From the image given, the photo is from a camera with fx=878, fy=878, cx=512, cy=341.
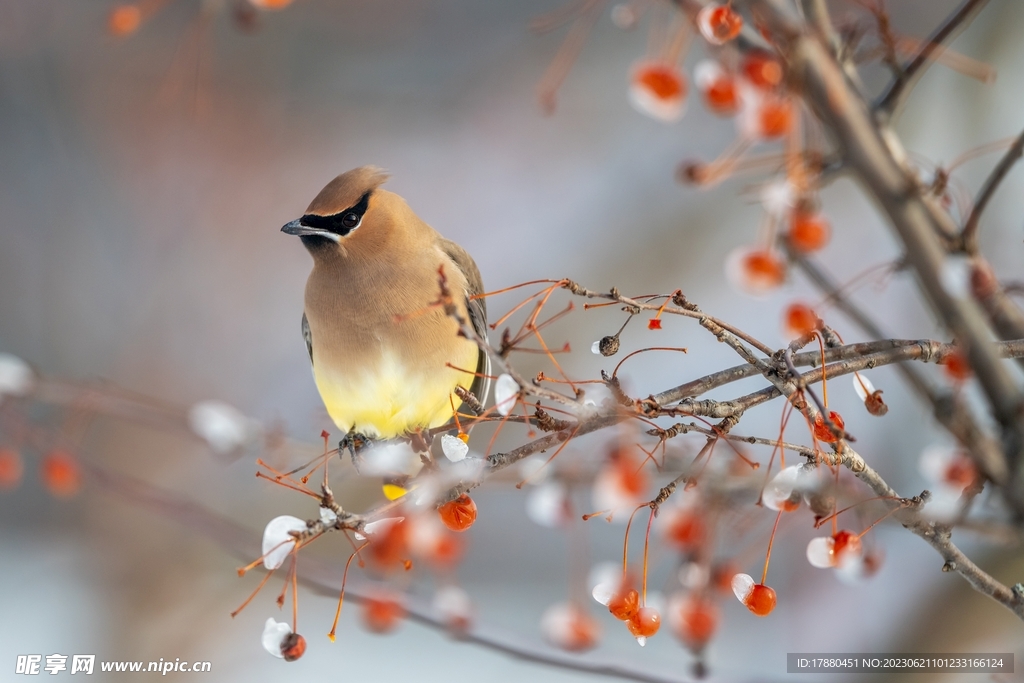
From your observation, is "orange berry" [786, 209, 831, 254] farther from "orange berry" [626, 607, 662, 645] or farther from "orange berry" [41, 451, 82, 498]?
"orange berry" [41, 451, 82, 498]

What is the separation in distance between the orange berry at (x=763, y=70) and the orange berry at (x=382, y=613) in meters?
0.95

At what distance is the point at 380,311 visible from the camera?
154 cm

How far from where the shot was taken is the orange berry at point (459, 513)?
95 centimetres

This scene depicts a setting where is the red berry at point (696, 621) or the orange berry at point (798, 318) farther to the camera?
the red berry at point (696, 621)

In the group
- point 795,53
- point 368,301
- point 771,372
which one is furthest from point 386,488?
point 795,53

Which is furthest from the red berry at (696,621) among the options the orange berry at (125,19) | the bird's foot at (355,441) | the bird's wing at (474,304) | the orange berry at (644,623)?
the orange berry at (125,19)

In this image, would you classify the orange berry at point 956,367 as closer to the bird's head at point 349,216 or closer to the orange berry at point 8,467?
the bird's head at point 349,216

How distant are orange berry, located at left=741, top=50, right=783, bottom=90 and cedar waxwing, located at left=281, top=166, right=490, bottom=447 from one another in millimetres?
728

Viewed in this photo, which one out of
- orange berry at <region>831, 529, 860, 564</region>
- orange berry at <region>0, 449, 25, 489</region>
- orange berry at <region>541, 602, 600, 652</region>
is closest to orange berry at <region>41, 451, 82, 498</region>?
orange berry at <region>0, 449, 25, 489</region>

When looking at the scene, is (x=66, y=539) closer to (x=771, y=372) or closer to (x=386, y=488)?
(x=386, y=488)

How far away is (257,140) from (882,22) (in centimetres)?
315

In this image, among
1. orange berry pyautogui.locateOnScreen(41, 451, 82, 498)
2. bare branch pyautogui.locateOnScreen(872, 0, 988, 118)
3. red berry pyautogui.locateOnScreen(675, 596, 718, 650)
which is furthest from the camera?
orange berry pyautogui.locateOnScreen(41, 451, 82, 498)

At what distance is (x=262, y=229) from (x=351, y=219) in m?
2.17

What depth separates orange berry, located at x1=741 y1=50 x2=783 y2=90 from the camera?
0.85 m
